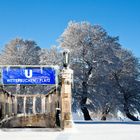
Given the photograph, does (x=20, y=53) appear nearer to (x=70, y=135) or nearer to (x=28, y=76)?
(x=28, y=76)

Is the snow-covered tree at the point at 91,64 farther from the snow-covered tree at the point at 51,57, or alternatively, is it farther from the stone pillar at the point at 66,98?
the stone pillar at the point at 66,98

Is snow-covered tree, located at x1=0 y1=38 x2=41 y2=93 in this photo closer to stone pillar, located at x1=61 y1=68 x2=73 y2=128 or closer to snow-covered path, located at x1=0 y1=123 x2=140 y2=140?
stone pillar, located at x1=61 y1=68 x2=73 y2=128

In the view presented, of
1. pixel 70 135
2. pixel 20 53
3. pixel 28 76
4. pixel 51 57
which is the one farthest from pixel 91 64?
pixel 70 135

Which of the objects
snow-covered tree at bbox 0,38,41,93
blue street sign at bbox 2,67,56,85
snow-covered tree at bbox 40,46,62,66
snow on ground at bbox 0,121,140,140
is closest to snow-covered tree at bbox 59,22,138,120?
snow-covered tree at bbox 40,46,62,66

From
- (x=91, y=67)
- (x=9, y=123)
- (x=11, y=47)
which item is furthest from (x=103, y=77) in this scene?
(x=9, y=123)

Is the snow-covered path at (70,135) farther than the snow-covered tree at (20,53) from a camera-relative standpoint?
No

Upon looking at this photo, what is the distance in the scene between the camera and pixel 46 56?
45625 millimetres

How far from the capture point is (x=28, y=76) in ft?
77.5

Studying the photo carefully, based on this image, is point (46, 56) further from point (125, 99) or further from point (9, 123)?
point (9, 123)

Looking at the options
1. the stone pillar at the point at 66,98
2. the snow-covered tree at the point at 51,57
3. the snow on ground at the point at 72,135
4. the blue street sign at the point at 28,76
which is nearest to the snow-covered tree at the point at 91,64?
the snow-covered tree at the point at 51,57

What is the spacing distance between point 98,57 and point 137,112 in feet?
32.6

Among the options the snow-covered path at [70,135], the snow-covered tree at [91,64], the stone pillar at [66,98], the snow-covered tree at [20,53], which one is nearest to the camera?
the snow-covered path at [70,135]

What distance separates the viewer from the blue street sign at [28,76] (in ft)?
77.2

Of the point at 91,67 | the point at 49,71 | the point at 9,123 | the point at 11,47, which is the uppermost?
the point at 11,47
